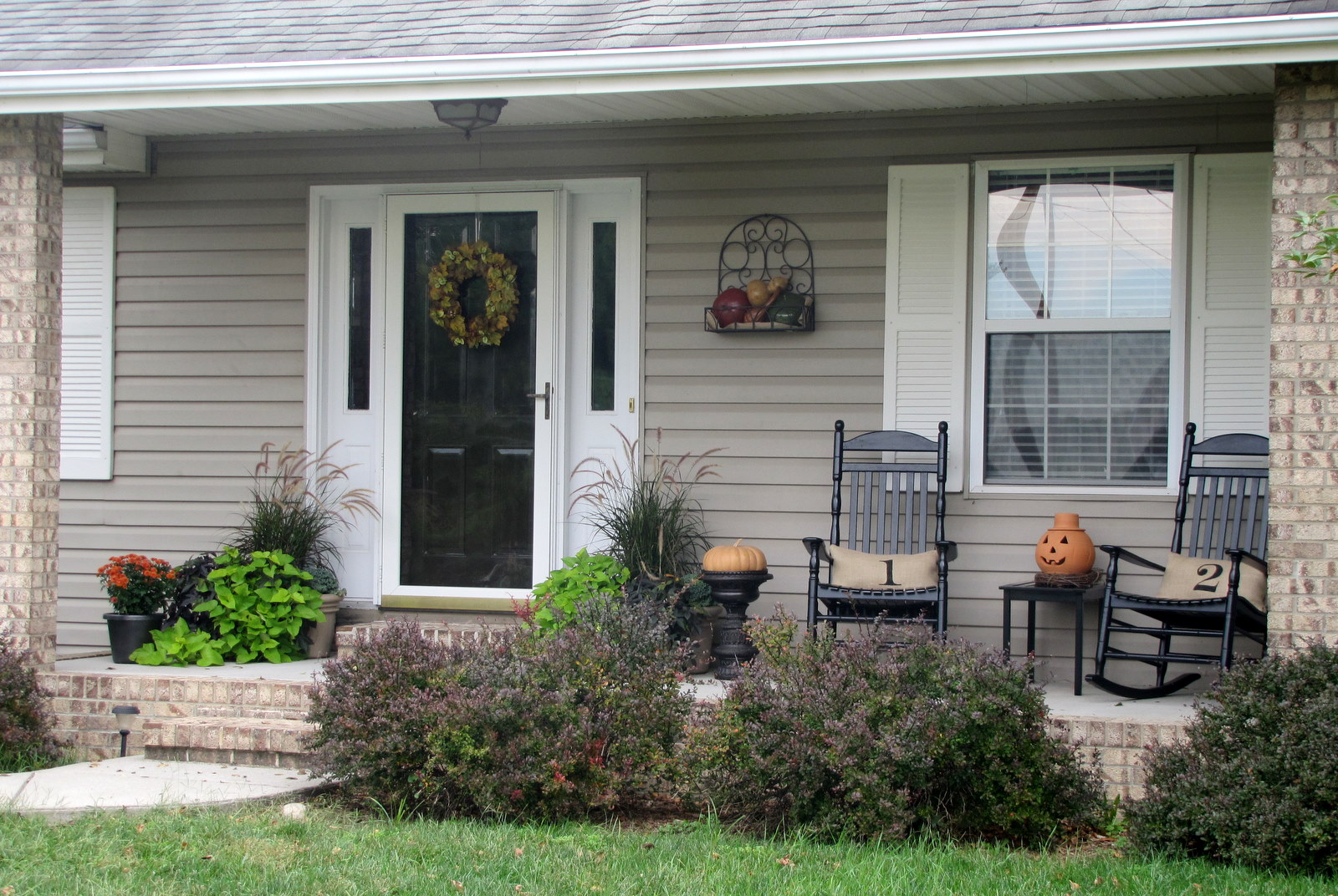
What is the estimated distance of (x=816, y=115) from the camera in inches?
235

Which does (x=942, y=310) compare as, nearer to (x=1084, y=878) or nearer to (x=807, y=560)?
(x=807, y=560)

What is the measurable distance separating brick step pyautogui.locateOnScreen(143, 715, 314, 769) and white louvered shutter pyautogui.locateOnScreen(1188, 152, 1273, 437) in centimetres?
383

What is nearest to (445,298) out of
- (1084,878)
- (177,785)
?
(177,785)

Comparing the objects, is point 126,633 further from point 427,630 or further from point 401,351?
point 401,351

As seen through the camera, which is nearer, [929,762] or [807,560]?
[929,762]

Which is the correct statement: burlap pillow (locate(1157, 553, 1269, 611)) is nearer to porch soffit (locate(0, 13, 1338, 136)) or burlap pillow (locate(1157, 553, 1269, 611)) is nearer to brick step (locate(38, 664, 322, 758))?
porch soffit (locate(0, 13, 1338, 136))

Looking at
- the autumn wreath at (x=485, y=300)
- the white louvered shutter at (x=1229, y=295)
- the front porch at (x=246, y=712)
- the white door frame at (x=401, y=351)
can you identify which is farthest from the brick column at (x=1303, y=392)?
the autumn wreath at (x=485, y=300)

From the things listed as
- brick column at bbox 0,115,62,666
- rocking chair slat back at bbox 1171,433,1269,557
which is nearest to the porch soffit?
brick column at bbox 0,115,62,666

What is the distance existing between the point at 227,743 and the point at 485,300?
2.47 meters

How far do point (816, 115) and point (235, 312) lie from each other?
296 cm

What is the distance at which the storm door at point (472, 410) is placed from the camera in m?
6.27

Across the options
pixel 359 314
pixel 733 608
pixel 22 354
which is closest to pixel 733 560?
pixel 733 608

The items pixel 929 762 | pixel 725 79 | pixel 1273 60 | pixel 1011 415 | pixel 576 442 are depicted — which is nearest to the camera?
pixel 929 762

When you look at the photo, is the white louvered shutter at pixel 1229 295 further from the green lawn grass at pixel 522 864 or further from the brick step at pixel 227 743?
the brick step at pixel 227 743
